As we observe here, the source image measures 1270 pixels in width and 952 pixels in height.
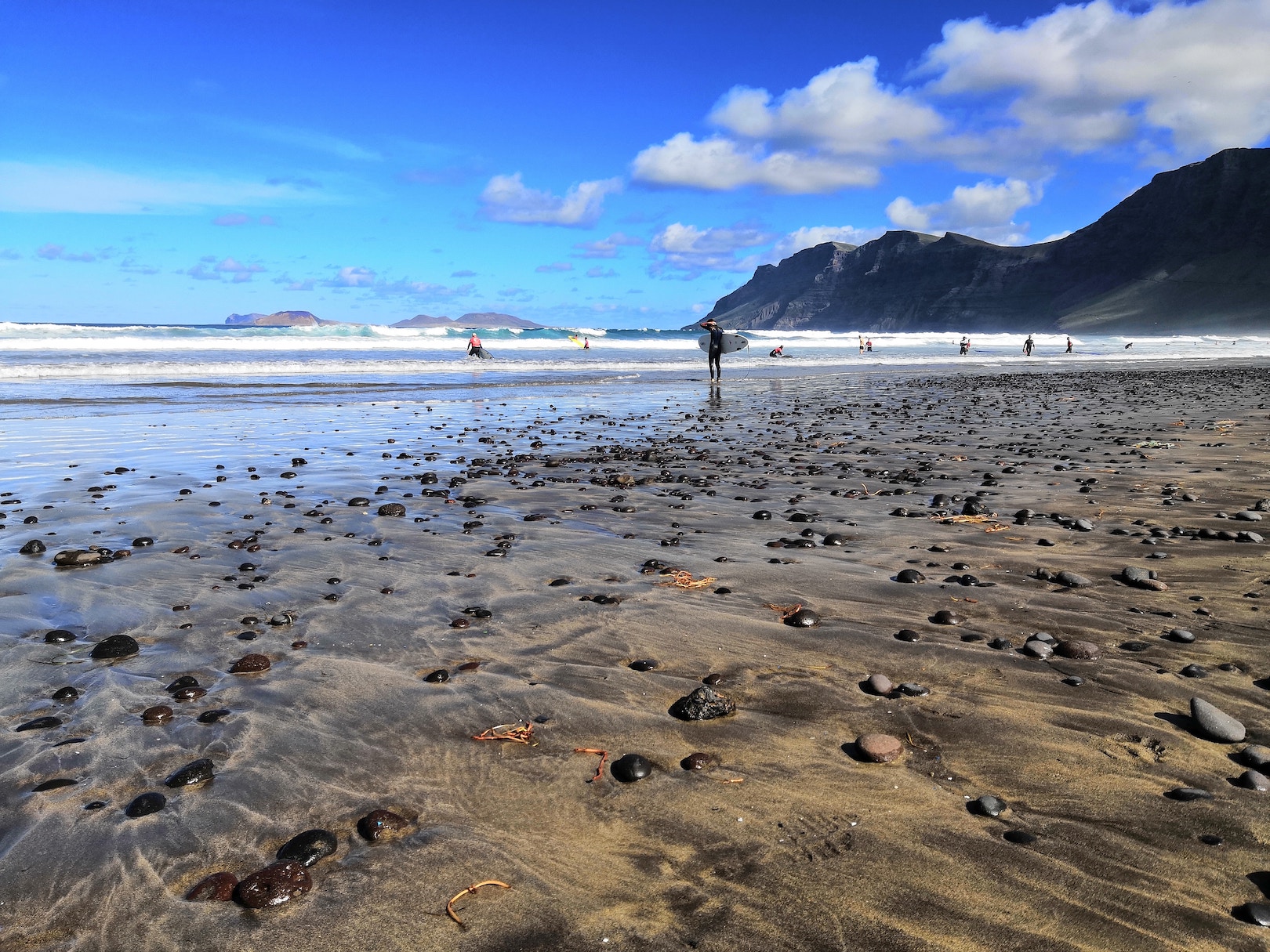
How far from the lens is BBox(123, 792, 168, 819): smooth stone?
114 inches

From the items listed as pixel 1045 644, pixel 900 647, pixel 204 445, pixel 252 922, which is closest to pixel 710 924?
pixel 252 922

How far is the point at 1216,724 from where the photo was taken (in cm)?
326

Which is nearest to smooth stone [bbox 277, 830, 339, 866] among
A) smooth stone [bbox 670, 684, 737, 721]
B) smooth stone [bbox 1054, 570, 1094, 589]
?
smooth stone [bbox 670, 684, 737, 721]

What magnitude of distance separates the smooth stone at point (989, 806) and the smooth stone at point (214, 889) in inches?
102

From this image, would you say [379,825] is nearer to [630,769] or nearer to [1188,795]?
[630,769]

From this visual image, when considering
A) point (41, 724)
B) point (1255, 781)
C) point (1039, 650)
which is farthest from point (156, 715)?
point (1255, 781)

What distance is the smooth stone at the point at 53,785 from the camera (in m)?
3.05

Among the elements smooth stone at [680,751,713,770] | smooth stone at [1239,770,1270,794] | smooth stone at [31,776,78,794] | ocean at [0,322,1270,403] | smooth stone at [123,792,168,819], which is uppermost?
ocean at [0,322,1270,403]

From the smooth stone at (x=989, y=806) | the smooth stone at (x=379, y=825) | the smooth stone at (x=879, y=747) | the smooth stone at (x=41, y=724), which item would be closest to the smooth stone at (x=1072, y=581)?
the smooth stone at (x=879, y=747)

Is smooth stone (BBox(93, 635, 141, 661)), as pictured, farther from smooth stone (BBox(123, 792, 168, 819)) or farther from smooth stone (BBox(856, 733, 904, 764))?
smooth stone (BBox(856, 733, 904, 764))

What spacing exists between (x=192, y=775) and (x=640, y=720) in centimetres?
191

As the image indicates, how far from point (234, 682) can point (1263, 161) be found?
204063 mm

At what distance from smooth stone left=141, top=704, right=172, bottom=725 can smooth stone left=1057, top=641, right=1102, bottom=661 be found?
456 centimetres

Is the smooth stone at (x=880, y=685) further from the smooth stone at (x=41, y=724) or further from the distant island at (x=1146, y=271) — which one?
the distant island at (x=1146, y=271)
